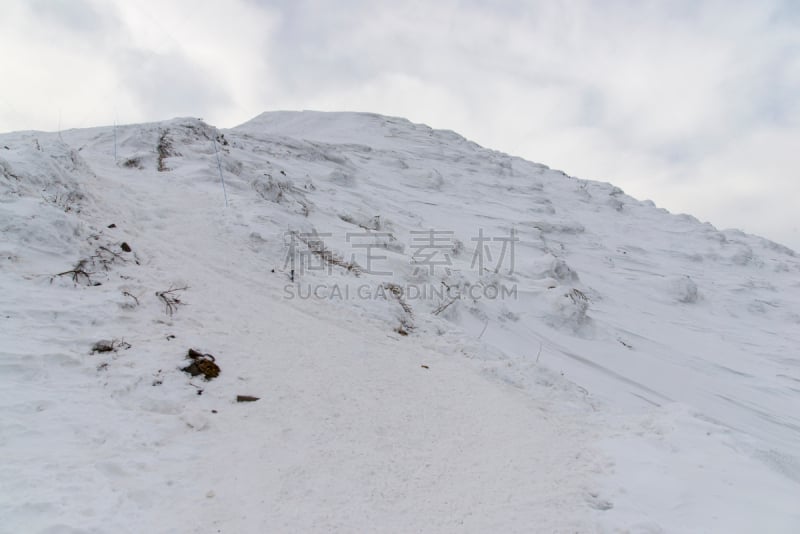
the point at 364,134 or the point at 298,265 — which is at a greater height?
the point at 364,134

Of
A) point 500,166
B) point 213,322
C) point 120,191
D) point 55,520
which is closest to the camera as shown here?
point 55,520

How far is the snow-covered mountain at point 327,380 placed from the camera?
9.98 ft

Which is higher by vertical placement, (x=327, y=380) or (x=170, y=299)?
(x=170, y=299)

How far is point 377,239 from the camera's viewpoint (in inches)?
379

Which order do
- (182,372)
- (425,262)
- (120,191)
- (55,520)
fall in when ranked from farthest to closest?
1. (425,262)
2. (120,191)
3. (182,372)
4. (55,520)

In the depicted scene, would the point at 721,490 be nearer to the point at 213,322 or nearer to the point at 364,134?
the point at 213,322

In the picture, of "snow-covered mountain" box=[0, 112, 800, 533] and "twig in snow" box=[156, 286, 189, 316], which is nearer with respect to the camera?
"snow-covered mountain" box=[0, 112, 800, 533]

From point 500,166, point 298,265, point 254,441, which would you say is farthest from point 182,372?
point 500,166

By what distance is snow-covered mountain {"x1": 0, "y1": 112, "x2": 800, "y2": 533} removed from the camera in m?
3.04

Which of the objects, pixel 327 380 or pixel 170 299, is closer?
pixel 327 380

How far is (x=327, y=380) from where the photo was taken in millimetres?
4715

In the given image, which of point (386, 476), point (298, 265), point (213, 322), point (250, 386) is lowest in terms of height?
point (386, 476)

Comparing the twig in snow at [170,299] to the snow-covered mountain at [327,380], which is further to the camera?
the twig in snow at [170,299]

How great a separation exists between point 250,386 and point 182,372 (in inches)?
24.9
